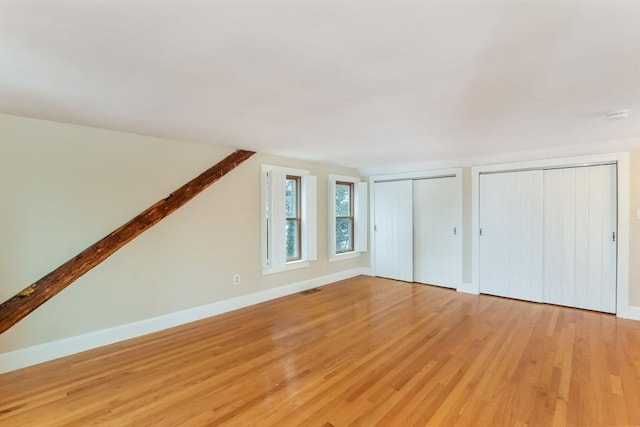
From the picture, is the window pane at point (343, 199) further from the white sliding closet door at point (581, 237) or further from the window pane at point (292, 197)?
the white sliding closet door at point (581, 237)

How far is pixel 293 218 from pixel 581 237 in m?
4.00

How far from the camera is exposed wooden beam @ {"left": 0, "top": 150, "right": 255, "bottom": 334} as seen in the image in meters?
2.47

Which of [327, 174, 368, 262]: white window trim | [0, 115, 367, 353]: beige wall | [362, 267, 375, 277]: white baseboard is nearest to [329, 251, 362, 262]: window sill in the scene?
[327, 174, 368, 262]: white window trim

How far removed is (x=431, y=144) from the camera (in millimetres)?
3814

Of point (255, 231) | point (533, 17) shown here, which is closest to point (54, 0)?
point (533, 17)

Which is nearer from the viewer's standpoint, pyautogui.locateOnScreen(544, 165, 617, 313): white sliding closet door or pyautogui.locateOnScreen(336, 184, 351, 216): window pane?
pyautogui.locateOnScreen(544, 165, 617, 313): white sliding closet door

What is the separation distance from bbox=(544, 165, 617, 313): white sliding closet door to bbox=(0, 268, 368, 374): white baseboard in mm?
3823

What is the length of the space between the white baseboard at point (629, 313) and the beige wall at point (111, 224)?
4657mm

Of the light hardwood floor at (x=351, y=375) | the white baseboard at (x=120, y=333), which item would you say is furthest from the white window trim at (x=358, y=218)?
the light hardwood floor at (x=351, y=375)

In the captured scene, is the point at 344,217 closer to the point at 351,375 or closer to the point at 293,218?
the point at 293,218

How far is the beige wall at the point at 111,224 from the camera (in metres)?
2.62

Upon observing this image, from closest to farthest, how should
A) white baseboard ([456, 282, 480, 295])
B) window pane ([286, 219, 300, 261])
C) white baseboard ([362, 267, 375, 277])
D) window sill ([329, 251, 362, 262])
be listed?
white baseboard ([456, 282, 480, 295]) → window pane ([286, 219, 300, 261]) → window sill ([329, 251, 362, 262]) → white baseboard ([362, 267, 375, 277])

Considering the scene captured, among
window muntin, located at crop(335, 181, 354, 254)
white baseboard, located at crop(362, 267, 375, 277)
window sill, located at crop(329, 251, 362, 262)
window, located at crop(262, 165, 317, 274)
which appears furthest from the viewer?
white baseboard, located at crop(362, 267, 375, 277)

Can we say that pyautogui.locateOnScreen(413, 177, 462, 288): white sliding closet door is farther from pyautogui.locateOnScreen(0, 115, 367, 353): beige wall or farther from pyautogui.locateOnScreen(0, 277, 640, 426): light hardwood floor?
pyautogui.locateOnScreen(0, 115, 367, 353): beige wall
